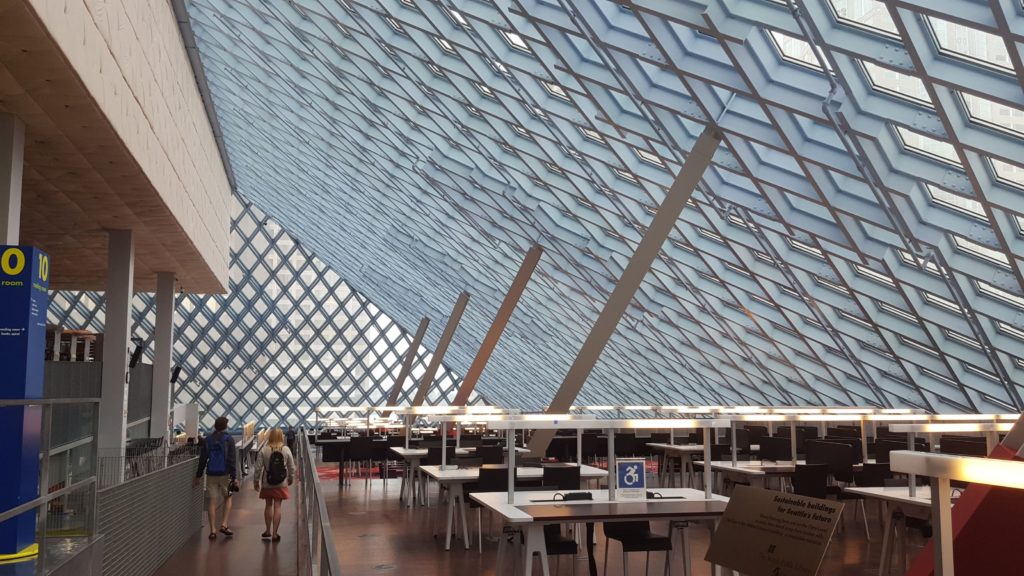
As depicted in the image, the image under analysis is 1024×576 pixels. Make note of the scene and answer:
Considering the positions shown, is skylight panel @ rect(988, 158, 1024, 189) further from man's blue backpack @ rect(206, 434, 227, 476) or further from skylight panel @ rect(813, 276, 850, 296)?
man's blue backpack @ rect(206, 434, 227, 476)

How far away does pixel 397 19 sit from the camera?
15.0 metres

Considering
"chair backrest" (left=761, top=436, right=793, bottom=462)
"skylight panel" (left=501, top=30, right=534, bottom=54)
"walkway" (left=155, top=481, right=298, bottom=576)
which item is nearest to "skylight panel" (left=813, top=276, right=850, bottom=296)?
"chair backrest" (left=761, top=436, right=793, bottom=462)

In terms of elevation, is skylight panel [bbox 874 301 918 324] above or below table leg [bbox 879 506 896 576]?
above

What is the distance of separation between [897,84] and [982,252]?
3.77 metres

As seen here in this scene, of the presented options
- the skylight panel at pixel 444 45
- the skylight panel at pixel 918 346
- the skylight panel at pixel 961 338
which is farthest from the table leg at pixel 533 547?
the skylight panel at pixel 918 346

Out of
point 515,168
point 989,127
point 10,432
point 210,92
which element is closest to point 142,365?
point 210,92

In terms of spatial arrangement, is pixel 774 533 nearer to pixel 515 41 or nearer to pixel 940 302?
pixel 515 41

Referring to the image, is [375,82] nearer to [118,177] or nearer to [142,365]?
[118,177]

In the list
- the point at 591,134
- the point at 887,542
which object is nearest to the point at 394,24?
the point at 591,134

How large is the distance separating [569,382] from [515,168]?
5.10m

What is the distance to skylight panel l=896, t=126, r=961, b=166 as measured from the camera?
35.8ft

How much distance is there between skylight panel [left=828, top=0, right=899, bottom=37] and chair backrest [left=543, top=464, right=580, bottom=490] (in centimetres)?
584

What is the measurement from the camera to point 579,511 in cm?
838

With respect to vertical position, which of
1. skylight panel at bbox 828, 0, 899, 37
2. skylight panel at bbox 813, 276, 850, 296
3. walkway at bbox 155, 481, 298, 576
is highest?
skylight panel at bbox 828, 0, 899, 37
